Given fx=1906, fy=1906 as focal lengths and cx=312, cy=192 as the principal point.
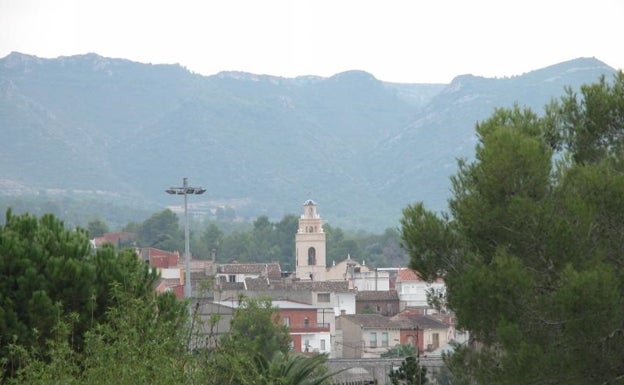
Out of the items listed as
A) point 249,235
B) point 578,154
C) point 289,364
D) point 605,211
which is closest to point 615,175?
point 605,211

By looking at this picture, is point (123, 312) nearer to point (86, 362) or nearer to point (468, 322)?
point (86, 362)

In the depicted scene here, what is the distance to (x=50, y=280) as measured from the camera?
25.6 metres

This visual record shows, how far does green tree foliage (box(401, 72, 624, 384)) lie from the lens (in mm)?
22172

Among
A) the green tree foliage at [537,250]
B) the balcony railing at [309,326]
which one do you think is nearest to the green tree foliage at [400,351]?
the balcony railing at [309,326]

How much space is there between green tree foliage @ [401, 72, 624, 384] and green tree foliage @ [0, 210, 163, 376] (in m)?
4.10

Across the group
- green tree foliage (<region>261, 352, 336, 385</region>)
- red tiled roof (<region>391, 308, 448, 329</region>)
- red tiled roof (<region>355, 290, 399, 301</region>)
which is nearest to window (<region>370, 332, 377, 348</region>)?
red tiled roof (<region>391, 308, 448, 329</region>)

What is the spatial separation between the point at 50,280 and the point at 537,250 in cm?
668

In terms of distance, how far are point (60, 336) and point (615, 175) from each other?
293 inches

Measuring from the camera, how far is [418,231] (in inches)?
999

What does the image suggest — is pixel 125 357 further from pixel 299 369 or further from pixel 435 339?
pixel 435 339

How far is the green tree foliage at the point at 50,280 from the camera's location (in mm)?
24594

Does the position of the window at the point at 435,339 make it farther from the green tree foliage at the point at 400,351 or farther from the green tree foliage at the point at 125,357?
the green tree foliage at the point at 125,357

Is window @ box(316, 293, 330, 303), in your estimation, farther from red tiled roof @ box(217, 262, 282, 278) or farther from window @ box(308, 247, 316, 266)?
window @ box(308, 247, 316, 266)

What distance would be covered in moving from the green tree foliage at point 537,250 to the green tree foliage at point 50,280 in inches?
162
